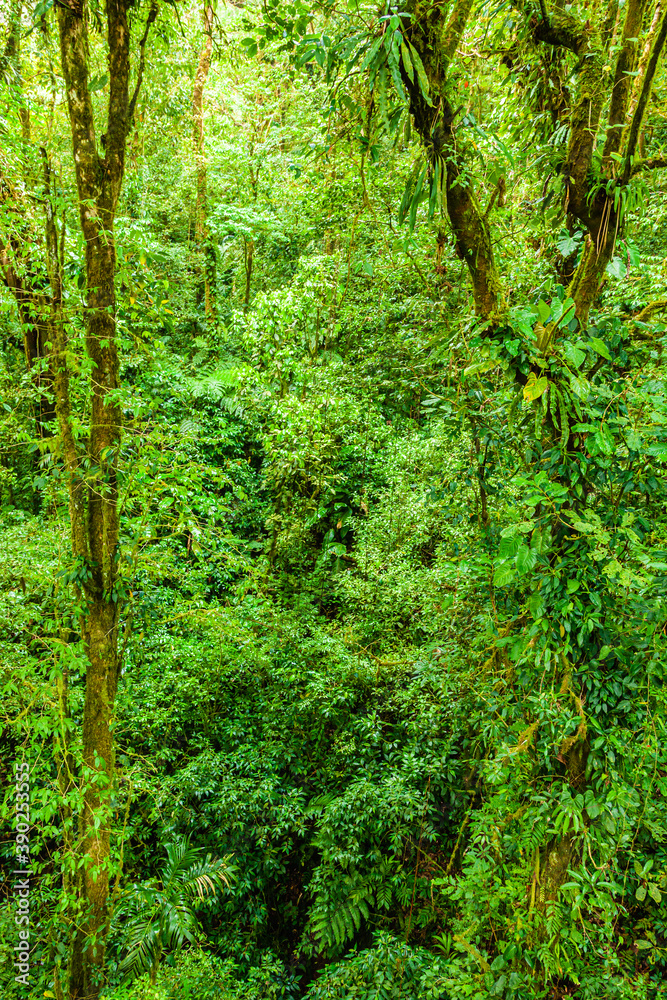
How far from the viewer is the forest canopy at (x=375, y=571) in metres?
2.46

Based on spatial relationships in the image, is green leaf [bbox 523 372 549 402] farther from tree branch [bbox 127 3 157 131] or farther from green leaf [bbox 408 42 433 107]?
tree branch [bbox 127 3 157 131]

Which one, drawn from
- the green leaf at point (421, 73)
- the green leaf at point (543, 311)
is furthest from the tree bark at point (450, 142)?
the green leaf at point (543, 311)

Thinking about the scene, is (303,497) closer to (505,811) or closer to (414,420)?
(414,420)

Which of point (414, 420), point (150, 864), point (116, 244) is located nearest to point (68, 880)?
point (150, 864)

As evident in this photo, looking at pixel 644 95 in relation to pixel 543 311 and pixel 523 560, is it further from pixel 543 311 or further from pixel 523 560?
pixel 523 560

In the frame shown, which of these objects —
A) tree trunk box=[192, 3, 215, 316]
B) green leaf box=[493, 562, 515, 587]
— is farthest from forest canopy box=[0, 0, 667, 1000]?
tree trunk box=[192, 3, 215, 316]

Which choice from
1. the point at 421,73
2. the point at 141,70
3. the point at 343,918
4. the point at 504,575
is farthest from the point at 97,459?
the point at 343,918

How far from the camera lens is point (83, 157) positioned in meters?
3.14

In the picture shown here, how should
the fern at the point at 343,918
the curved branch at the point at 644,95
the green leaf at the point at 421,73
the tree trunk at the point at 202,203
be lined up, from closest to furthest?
the curved branch at the point at 644,95
the green leaf at the point at 421,73
the fern at the point at 343,918
the tree trunk at the point at 202,203

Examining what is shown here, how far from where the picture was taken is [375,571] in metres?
5.39

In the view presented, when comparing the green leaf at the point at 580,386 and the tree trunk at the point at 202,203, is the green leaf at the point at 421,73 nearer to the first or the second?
the green leaf at the point at 580,386

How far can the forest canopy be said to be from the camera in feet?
8.05

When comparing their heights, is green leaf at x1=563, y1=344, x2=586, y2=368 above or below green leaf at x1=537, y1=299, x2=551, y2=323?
below

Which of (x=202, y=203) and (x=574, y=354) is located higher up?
(x=202, y=203)
